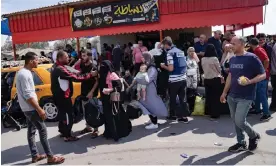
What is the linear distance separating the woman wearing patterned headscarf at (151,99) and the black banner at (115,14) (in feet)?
22.8

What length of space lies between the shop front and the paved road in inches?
239

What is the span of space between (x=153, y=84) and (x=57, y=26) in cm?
1028

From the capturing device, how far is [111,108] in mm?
6215

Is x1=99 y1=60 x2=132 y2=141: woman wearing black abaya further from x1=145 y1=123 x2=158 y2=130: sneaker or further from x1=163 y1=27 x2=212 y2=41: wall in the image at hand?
x1=163 y1=27 x2=212 y2=41: wall

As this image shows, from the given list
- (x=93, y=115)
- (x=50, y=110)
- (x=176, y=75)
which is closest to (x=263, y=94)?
(x=176, y=75)

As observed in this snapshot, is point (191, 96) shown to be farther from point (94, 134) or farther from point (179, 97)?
point (94, 134)

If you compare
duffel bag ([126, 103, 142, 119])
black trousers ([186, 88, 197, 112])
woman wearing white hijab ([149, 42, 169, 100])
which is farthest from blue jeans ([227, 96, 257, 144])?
black trousers ([186, 88, 197, 112])

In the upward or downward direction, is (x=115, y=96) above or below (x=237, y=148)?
above

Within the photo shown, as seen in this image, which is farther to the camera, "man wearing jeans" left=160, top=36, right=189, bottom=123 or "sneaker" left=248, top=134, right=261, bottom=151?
"man wearing jeans" left=160, top=36, right=189, bottom=123

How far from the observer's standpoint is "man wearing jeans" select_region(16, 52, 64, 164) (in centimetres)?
488

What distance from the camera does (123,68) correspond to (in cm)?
1389

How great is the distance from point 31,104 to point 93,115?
1.72 metres

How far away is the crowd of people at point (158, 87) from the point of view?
193 inches

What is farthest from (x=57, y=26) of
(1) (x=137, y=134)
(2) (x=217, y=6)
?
(1) (x=137, y=134)
